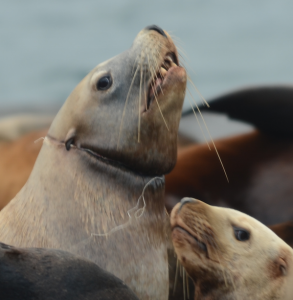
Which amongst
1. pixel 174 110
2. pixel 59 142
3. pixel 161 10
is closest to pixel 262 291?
pixel 174 110

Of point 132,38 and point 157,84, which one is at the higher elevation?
point 132,38

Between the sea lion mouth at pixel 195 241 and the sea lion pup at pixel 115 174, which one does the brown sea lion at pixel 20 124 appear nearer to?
the sea lion pup at pixel 115 174

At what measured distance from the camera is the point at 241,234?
1.98 m

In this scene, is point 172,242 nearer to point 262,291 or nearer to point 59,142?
point 262,291

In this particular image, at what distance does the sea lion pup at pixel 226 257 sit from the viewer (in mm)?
1861

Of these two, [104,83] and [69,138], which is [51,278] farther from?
[104,83]

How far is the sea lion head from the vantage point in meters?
1.79

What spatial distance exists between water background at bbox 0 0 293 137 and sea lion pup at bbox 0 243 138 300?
4082 millimetres

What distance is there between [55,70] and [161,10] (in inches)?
65.3

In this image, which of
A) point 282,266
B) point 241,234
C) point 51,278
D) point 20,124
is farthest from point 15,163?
point 51,278

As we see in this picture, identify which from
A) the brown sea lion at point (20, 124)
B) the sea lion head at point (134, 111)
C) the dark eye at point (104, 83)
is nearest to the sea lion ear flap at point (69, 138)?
the sea lion head at point (134, 111)

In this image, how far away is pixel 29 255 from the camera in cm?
128

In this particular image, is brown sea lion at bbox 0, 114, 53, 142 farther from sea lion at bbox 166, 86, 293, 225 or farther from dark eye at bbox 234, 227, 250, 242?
dark eye at bbox 234, 227, 250, 242

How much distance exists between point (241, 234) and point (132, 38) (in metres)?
4.38
